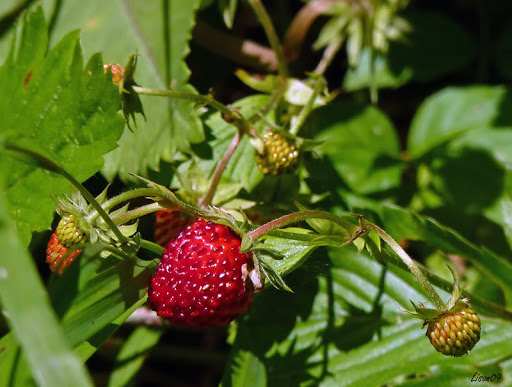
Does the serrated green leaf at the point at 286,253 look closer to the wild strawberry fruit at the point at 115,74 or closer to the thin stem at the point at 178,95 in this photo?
the thin stem at the point at 178,95

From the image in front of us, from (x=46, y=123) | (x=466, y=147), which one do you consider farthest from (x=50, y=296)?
(x=466, y=147)

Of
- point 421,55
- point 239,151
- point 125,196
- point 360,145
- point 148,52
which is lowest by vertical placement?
point 360,145

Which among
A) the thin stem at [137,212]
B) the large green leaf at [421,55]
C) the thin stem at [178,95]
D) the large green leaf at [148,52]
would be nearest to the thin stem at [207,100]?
the thin stem at [178,95]

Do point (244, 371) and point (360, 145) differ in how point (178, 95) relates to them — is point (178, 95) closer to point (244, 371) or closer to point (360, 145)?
point (244, 371)

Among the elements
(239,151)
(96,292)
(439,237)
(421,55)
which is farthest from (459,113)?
(96,292)

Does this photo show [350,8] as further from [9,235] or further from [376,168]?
[9,235]

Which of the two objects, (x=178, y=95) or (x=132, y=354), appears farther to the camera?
(x=132, y=354)
